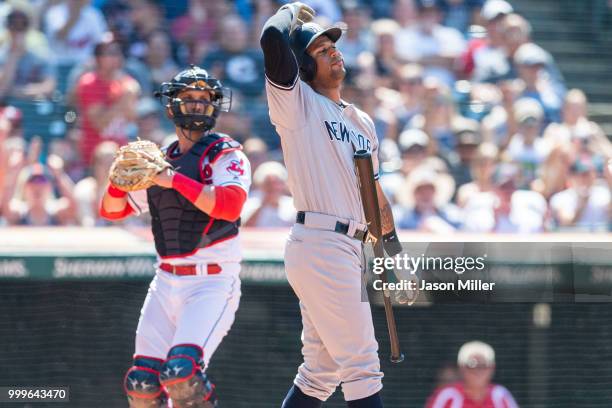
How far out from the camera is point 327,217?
3.52 meters

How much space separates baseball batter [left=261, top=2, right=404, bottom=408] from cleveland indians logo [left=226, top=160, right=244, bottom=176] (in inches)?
10.4

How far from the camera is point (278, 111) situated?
3.46m

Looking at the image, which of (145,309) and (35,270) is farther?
(35,270)

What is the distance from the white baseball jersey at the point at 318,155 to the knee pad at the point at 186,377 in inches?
25.8

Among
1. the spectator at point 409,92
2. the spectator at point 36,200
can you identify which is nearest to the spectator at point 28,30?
the spectator at point 36,200

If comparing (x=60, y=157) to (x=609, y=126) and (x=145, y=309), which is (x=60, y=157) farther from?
(x=609, y=126)

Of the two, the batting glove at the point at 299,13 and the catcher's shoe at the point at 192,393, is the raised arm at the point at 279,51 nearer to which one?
the batting glove at the point at 299,13

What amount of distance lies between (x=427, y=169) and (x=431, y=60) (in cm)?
156

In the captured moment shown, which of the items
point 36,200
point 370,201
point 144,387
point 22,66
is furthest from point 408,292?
point 22,66

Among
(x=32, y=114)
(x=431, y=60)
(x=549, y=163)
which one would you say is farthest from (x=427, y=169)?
(x=32, y=114)

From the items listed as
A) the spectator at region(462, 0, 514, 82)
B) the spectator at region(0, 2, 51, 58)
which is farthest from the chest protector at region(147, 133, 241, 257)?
the spectator at region(462, 0, 514, 82)

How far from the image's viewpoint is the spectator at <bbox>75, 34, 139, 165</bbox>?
668 centimetres

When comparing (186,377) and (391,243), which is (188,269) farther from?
(391,243)

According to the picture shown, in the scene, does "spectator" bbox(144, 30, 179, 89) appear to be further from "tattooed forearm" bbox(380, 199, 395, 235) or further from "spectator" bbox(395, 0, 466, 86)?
"tattooed forearm" bbox(380, 199, 395, 235)
